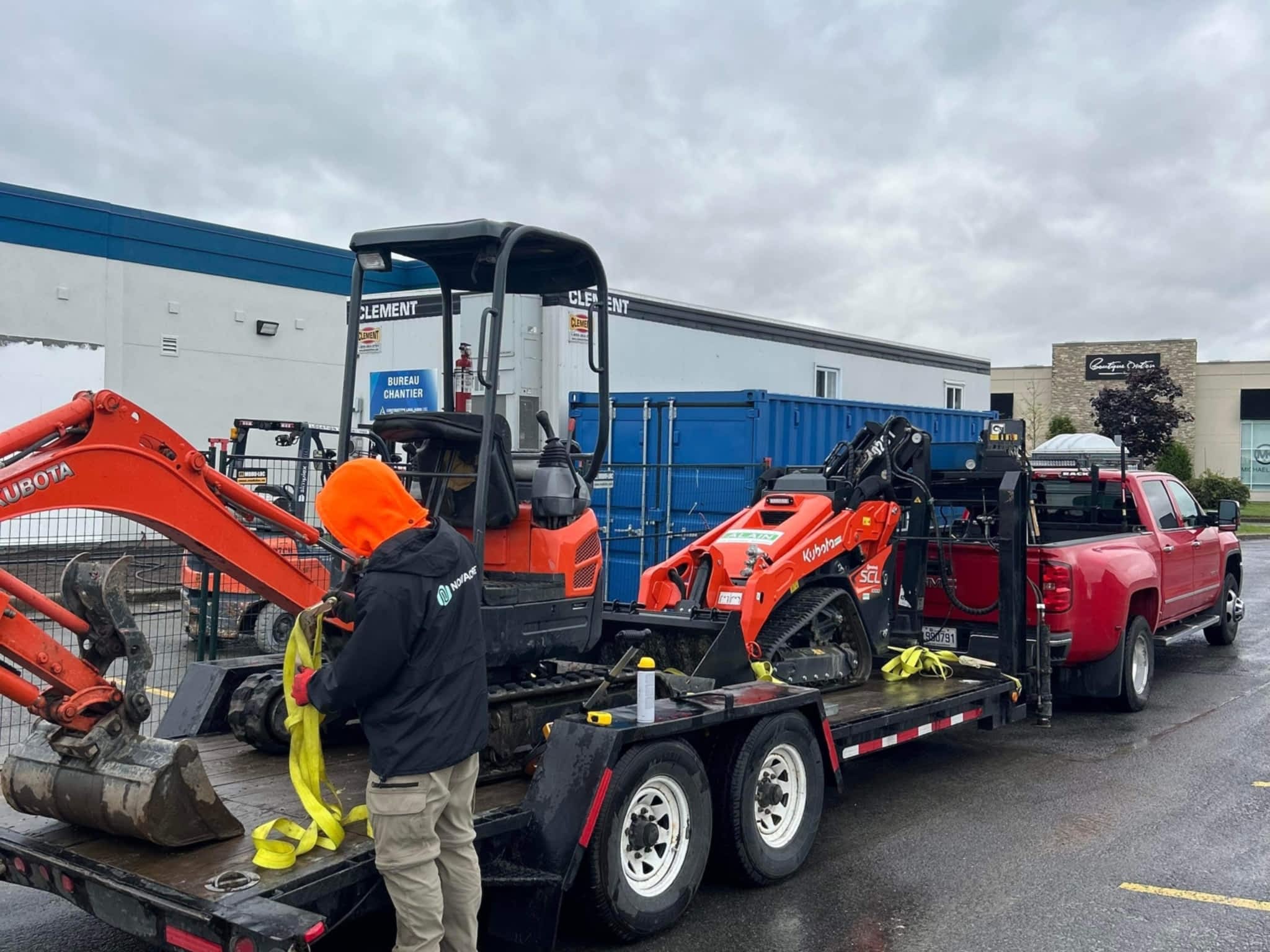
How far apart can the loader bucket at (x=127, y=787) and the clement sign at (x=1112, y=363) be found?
49527 mm

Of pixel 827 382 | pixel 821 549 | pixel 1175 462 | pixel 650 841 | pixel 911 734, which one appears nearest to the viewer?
pixel 650 841

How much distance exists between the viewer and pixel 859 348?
20.2 metres

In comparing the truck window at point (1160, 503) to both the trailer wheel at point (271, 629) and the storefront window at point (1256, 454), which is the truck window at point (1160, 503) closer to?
the trailer wheel at point (271, 629)

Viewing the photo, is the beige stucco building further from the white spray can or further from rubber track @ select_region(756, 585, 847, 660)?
the white spray can

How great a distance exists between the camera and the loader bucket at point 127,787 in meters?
4.20

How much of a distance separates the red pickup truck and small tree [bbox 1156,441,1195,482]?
→ 30.3 m

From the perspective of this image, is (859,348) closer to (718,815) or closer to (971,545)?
(971,545)

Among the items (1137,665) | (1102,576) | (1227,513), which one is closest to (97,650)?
(1102,576)

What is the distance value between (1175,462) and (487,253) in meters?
39.3

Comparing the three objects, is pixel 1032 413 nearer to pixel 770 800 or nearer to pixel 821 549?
pixel 821 549

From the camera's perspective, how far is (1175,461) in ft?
132

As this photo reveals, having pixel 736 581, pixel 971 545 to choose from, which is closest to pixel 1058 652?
pixel 971 545

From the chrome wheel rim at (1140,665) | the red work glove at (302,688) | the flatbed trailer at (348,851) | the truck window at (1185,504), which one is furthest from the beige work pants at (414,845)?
the truck window at (1185,504)

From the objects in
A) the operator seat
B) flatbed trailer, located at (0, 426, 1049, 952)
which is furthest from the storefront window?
the operator seat
